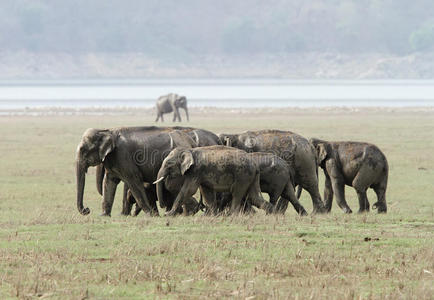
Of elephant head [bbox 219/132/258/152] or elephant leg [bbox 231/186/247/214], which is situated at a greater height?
elephant head [bbox 219/132/258/152]

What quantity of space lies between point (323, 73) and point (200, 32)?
21.8 meters

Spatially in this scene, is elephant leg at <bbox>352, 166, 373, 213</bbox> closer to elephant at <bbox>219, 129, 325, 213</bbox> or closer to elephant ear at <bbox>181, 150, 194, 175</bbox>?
elephant at <bbox>219, 129, 325, 213</bbox>

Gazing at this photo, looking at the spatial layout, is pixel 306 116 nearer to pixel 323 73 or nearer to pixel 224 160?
pixel 224 160

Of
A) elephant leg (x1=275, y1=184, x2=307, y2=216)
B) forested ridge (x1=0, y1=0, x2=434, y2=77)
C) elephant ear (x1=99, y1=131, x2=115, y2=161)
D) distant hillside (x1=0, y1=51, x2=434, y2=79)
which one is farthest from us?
forested ridge (x1=0, y1=0, x2=434, y2=77)

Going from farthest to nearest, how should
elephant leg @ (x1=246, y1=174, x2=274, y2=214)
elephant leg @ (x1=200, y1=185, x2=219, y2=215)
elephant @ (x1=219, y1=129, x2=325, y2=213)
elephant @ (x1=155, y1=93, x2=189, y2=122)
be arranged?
elephant @ (x1=155, y1=93, x2=189, y2=122) → elephant @ (x1=219, y1=129, x2=325, y2=213) → elephant leg @ (x1=200, y1=185, x2=219, y2=215) → elephant leg @ (x1=246, y1=174, x2=274, y2=214)

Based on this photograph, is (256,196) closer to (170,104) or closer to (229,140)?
(229,140)

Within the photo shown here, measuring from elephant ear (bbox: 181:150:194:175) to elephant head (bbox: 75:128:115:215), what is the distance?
140 centimetres

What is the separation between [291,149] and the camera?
16969 mm

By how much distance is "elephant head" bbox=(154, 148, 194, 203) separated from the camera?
1493cm

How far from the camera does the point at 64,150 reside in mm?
34906

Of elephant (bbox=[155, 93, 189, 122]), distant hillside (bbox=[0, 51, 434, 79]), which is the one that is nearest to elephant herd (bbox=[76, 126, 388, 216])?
elephant (bbox=[155, 93, 189, 122])

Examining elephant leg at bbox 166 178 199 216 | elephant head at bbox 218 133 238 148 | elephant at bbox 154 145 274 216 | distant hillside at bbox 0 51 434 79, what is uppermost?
elephant head at bbox 218 133 238 148

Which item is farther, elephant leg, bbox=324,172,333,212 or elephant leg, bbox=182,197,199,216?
elephant leg, bbox=324,172,333,212

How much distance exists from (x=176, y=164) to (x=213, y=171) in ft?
1.75
